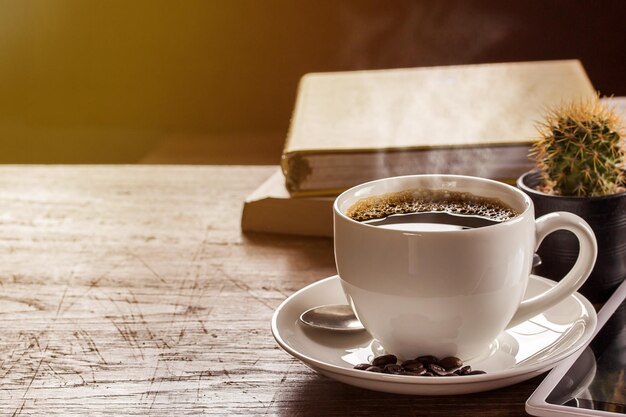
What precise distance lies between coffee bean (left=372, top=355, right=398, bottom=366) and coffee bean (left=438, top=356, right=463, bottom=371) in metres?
0.04

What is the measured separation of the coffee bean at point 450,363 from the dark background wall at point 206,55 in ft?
10.9

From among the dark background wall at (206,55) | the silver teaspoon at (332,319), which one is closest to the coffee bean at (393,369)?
the silver teaspoon at (332,319)

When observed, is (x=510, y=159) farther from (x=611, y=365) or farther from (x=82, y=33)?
(x=82, y=33)

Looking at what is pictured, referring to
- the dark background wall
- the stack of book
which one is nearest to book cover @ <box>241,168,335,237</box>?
the stack of book

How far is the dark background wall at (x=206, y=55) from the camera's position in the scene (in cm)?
401

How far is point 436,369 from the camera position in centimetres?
75

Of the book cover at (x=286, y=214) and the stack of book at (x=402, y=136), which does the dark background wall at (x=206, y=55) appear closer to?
the stack of book at (x=402, y=136)

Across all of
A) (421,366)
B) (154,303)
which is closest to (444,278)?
(421,366)

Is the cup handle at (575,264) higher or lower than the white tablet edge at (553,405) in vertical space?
higher

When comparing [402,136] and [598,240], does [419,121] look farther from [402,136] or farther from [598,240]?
[598,240]

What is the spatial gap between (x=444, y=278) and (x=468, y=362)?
11 cm

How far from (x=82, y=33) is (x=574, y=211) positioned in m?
3.96

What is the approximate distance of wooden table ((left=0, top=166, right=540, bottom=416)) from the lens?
2.51 ft

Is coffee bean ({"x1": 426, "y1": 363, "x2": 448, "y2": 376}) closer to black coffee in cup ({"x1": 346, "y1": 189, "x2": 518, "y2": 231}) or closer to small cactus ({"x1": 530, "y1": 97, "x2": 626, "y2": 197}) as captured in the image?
black coffee in cup ({"x1": 346, "y1": 189, "x2": 518, "y2": 231})
